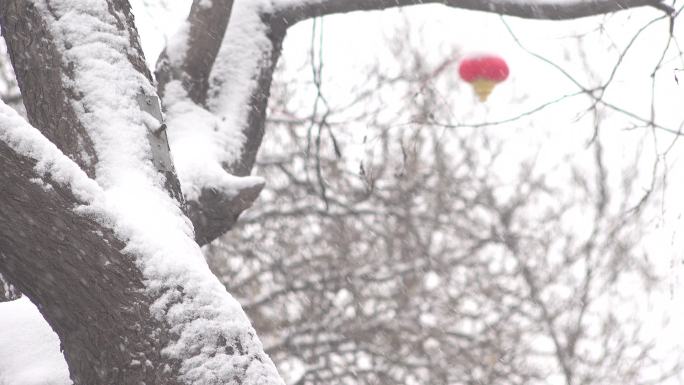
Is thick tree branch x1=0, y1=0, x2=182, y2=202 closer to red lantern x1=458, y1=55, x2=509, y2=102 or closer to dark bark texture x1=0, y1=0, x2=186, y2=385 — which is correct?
dark bark texture x1=0, y1=0, x2=186, y2=385

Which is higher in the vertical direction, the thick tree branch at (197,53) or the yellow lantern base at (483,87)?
the yellow lantern base at (483,87)

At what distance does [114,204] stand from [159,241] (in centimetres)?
11

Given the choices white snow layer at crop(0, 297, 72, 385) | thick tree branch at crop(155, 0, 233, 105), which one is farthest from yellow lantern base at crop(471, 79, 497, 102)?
white snow layer at crop(0, 297, 72, 385)

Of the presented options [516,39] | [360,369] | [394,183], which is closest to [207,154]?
[516,39]

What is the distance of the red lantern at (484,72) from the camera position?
4883 millimetres

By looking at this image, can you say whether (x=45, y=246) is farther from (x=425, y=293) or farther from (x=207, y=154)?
(x=425, y=293)

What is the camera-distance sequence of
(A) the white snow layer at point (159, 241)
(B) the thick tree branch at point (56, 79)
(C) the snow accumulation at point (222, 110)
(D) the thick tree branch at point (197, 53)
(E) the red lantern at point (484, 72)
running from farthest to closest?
1. (E) the red lantern at point (484, 72)
2. (D) the thick tree branch at point (197, 53)
3. (C) the snow accumulation at point (222, 110)
4. (B) the thick tree branch at point (56, 79)
5. (A) the white snow layer at point (159, 241)

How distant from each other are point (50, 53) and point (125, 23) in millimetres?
193

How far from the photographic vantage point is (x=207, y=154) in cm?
288

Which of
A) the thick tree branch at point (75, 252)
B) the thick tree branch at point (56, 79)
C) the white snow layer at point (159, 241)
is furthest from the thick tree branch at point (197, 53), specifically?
the thick tree branch at point (75, 252)

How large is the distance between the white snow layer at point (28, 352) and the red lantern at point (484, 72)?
3324mm

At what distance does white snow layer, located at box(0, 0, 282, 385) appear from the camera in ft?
5.20

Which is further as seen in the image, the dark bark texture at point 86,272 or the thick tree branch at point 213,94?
the thick tree branch at point 213,94

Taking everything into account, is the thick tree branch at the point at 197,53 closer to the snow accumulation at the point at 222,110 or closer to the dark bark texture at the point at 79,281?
the snow accumulation at the point at 222,110
